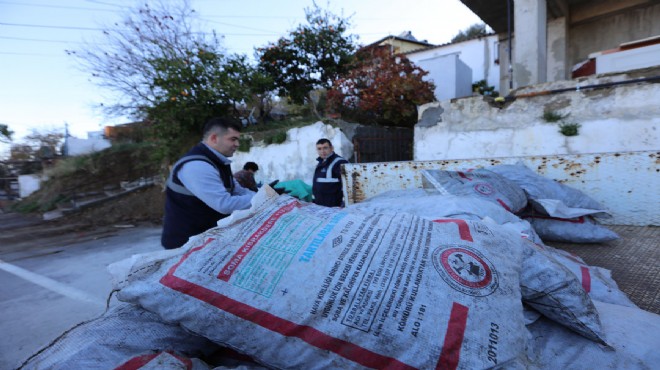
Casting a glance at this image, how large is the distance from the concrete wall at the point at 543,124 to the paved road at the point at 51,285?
3.97m

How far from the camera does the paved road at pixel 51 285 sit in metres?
2.25

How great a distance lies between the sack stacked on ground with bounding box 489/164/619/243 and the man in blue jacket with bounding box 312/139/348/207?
6.32 feet

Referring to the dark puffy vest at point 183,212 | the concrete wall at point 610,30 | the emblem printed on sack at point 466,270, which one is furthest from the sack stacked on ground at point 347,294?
the concrete wall at point 610,30

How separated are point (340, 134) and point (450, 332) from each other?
4.55 meters

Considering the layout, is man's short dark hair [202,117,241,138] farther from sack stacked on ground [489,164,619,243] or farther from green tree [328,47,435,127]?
green tree [328,47,435,127]

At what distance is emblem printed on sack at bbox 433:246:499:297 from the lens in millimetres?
822

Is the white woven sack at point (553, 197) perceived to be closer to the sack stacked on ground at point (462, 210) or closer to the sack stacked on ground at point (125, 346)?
the sack stacked on ground at point (462, 210)

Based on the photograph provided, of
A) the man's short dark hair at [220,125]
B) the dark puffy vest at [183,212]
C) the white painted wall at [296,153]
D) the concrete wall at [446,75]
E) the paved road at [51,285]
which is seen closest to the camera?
the dark puffy vest at [183,212]

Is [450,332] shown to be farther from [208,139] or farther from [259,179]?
[259,179]

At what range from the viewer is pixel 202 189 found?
168 cm

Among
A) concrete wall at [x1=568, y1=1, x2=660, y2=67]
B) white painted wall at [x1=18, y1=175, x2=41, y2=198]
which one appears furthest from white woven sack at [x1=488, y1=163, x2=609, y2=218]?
white painted wall at [x1=18, y1=175, x2=41, y2=198]

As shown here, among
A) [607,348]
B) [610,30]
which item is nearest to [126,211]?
[607,348]

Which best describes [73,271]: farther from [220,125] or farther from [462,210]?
[462,210]

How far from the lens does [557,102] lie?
356cm
